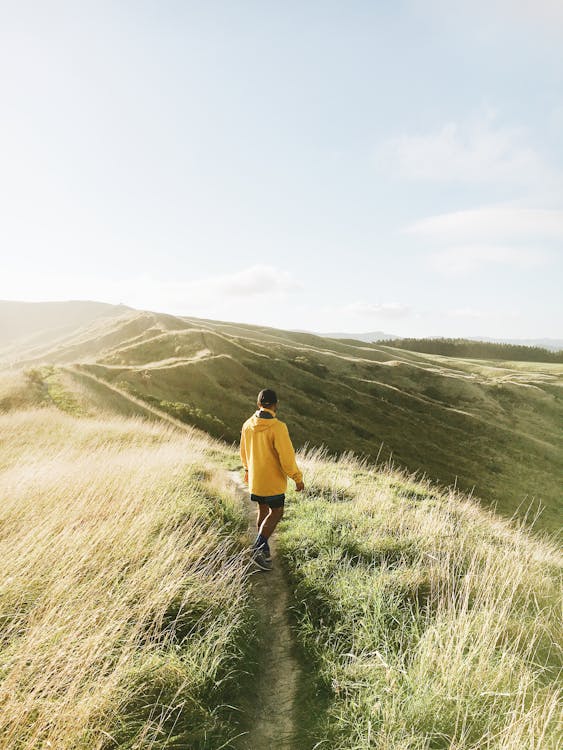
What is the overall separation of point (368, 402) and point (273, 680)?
53527 mm

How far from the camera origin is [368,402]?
56.9 m

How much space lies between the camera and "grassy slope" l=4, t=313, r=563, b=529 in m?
41.6

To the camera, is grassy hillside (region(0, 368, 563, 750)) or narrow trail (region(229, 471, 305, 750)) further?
narrow trail (region(229, 471, 305, 750))

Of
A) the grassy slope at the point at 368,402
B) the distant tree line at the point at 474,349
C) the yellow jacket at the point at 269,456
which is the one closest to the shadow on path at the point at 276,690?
the yellow jacket at the point at 269,456

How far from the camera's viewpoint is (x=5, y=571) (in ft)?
14.6

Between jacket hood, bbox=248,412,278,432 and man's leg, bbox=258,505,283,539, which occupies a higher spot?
jacket hood, bbox=248,412,278,432

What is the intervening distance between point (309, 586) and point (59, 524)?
3.54 metres

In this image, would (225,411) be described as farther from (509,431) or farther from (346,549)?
(509,431)

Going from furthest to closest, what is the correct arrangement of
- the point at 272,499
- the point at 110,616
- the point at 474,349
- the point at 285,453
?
1. the point at 474,349
2. the point at 272,499
3. the point at 285,453
4. the point at 110,616

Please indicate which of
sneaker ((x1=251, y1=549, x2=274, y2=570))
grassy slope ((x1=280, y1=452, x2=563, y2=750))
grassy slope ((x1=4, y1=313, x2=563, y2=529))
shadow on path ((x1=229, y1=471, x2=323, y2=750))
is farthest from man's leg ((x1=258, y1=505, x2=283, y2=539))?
grassy slope ((x1=4, y1=313, x2=563, y2=529))

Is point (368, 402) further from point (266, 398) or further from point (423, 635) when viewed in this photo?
point (423, 635)

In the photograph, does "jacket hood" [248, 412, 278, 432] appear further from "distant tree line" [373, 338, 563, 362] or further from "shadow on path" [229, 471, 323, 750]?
"distant tree line" [373, 338, 563, 362]

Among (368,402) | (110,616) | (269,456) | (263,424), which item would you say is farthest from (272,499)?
(368,402)

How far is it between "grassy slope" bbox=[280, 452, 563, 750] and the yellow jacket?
3.94ft
